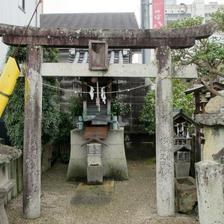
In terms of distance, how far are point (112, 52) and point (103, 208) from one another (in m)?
6.22

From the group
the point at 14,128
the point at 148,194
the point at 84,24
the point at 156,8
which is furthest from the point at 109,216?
the point at 84,24

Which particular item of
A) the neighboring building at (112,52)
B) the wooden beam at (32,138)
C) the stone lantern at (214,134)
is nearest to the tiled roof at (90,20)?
the neighboring building at (112,52)

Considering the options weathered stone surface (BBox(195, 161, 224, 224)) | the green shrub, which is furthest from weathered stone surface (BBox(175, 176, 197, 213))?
the green shrub

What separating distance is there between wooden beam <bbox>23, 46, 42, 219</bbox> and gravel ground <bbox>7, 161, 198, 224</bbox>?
39 centimetres

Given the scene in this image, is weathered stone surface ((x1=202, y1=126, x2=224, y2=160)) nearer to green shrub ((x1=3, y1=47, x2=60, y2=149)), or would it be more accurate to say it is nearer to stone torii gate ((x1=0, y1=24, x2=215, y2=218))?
stone torii gate ((x1=0, y1=24, x2=215, y2=218))

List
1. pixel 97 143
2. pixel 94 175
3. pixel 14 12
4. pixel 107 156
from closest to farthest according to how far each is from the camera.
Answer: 1. pixel 94 175
2. pixel 97 143
3. pixel 107 156
4. pixel 14 12

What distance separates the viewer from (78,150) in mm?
10797

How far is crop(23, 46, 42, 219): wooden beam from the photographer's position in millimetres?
6668

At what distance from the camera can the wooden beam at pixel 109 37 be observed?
6762mm

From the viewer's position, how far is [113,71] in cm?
689

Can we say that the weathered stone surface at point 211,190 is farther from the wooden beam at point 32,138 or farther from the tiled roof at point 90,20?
the tiled roof at point 90,20

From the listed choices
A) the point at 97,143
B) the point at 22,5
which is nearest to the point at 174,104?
the point at 97,143

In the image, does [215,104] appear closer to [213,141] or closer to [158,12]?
[213,141]

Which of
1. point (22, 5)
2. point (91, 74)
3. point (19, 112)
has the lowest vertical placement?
point (19, 112)
